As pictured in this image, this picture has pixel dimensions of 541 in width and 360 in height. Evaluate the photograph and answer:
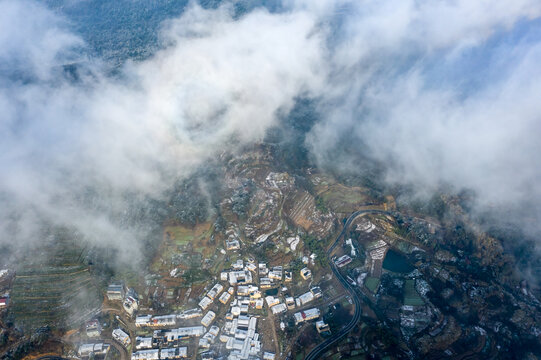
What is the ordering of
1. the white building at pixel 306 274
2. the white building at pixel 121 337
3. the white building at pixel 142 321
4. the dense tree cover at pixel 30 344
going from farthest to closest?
the white building at pixel 306 274, the white building at pixel 142 321, the white building at pixel 121 337, the dense tree cover at pixel 30 344

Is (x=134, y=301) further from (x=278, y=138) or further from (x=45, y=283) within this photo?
(x=278, y=138)

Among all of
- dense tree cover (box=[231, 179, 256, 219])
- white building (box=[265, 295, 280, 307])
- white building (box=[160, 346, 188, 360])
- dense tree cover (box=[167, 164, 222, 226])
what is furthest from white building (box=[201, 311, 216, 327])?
dense tree cover (box=[231, 179, 256, 219])

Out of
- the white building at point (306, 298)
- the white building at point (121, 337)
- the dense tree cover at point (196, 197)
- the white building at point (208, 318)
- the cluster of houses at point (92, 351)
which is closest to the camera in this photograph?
the cluster of houses at point (92, 351)

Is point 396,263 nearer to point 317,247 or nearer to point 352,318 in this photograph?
point 317,247

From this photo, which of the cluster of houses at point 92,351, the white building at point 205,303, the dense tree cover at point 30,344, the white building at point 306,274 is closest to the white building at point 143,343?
the cluster of houses at point 92,351

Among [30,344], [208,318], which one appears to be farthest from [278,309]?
[30,344]

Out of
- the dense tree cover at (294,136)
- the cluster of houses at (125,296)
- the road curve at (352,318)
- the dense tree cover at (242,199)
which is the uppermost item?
the dense tree cover at (294,136)

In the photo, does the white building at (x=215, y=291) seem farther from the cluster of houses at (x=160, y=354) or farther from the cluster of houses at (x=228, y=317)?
the cluster of houses at (x=160, y=354)

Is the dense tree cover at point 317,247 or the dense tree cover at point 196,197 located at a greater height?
the dense tree cover at point 196,197

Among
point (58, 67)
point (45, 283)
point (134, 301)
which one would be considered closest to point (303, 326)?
point (134, 301)

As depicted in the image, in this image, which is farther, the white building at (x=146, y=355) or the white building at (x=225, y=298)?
the white building at (x=225, y=298)

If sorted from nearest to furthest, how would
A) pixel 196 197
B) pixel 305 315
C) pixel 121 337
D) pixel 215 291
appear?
pixel 121 337 → pixel 305 315 → pixel 215 291 → pixel 196 197
